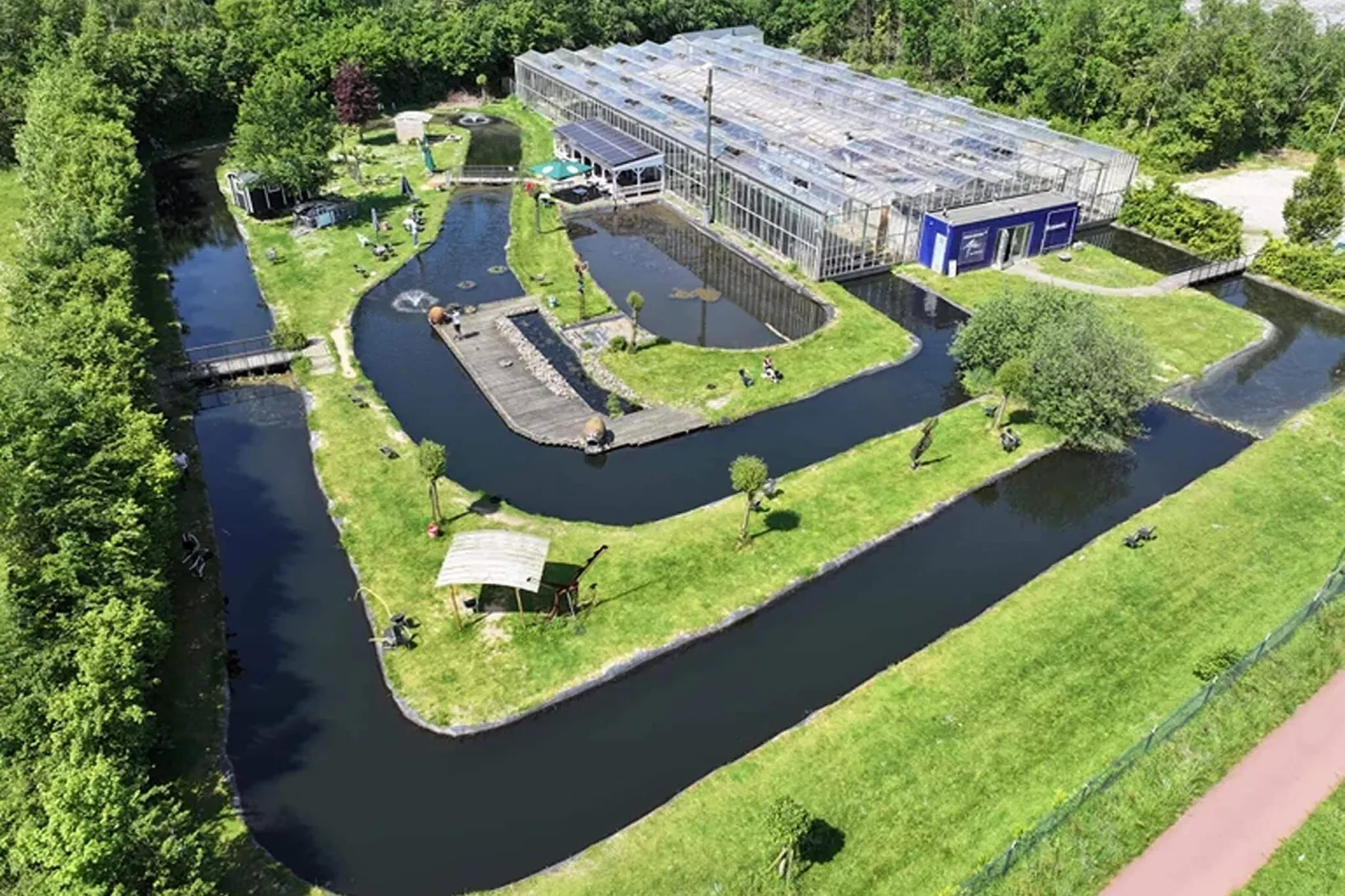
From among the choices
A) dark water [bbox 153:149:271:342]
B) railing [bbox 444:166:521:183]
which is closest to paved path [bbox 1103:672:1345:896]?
dark water [bbox 153:149:271:342]

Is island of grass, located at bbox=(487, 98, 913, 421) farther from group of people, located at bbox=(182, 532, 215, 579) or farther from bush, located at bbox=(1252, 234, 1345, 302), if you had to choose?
bush, located at bbox=(1252, 234, 1345, 302)

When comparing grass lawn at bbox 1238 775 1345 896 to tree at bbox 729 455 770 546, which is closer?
grass lawn at bbox 1238 775 1345 896

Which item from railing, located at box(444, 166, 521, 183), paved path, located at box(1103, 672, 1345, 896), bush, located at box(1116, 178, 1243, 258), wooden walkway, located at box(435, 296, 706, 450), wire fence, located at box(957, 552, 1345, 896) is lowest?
paved path, located at box(1103, 672, 1345, 896)

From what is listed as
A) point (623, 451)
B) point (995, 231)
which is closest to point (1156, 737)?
point (623, 451)

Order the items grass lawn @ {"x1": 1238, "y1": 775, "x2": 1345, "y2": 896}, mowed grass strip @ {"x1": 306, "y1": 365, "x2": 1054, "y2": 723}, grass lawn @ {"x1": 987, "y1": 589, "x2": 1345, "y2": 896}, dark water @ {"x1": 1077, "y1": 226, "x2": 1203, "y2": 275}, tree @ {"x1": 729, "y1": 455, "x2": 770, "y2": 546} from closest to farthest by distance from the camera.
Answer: grass lawn @ {"x1": 1238, "y1": 775, "x2": 1345, "y2": 896} < grass lawn @ {"x1": 987, "y1": 589, "x2": 1345, "y2": 896} < mowed grass strip @ {"x1": 306, "y1": 365, "x2": 1054, "y2": 723} < tree @ {"x1": 729, "y1": 455, "x2": 770, "y2": 546} < dark water @ {"x1": 1077, "y1": 226, "x2": 1203, "y2": 275}

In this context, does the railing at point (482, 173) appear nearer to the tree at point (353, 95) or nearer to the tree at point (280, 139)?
the tree at point (280, 139)

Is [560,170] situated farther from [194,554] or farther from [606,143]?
[194,554]

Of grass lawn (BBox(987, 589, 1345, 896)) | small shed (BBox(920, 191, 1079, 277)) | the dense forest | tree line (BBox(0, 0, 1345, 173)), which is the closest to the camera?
the dense forest

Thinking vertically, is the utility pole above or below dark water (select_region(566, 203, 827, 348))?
above
